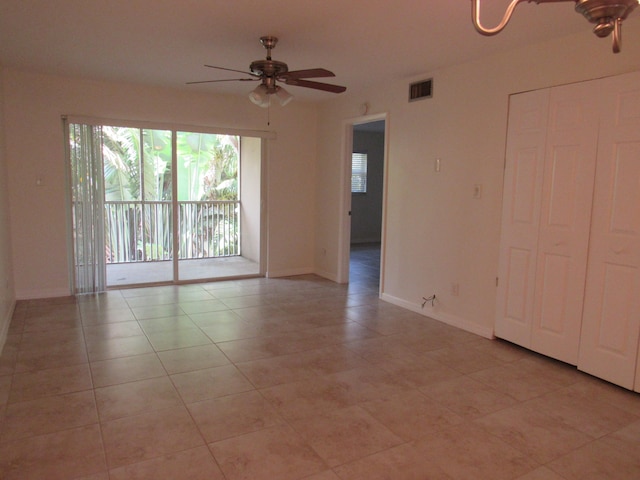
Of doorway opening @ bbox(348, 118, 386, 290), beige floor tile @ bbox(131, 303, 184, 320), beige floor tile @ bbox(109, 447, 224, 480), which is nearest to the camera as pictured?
beige floor tile @ bbox(109, 447, 224, 480)

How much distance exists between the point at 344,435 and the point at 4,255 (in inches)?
141

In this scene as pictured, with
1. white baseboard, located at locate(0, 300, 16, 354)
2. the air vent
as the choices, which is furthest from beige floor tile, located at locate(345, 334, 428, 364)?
white baseboard, located at locate(0, 300, 16, 354)

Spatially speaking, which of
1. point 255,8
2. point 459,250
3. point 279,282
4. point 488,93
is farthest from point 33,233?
point 488,93

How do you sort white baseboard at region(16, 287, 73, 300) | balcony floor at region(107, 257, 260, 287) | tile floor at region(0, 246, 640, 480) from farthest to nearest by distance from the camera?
balcony floor at region(107, 257, 260, 287), white baseboard at region(16, 287, 73, 300), tile floor at region(0, 246, 640, 480)

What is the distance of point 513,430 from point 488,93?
2.65m

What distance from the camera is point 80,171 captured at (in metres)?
4.87

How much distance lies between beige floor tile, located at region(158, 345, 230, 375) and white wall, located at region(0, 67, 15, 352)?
1350 millimetres

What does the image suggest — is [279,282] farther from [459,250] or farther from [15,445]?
[15,445]

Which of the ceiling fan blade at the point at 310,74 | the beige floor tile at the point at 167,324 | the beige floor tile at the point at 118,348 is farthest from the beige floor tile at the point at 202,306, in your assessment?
the ceiling fan blade at the point at 310,74

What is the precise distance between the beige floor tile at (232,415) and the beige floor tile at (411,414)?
59 centimetres

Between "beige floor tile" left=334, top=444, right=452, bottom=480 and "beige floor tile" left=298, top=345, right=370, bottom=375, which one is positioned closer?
"beige floor tile" left=334, top=444, right=452, bottom=480

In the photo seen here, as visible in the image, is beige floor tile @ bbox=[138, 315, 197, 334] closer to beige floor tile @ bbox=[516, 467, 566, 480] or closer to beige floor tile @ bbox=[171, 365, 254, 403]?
beige floor tile @ bbox=[171, 365, 254, 403]

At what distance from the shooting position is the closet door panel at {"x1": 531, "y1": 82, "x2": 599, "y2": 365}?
3.07m

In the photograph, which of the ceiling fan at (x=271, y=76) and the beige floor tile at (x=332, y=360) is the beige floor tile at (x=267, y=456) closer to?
the beige floor tile at (x=332, y=360)
